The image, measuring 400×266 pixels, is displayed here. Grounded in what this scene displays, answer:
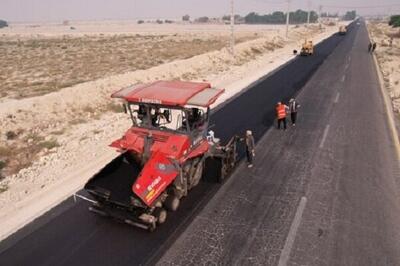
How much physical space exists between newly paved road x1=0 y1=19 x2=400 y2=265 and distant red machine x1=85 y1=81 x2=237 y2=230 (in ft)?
2.11

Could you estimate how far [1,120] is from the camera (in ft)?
56.7

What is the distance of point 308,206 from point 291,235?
1.63 metres

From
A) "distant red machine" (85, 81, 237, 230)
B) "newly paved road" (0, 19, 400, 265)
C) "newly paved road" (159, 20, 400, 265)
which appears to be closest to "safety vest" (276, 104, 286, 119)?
"newly paved road" (159, 20, 400, 265)

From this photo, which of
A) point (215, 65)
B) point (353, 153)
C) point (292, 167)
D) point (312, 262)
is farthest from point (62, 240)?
point (215, 65)

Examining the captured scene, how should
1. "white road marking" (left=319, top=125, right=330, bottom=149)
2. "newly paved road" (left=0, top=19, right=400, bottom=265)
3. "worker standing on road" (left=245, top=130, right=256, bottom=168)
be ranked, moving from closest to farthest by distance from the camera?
"newly paved road" (left=0, top=19, right=400, bottom=265)
"worker standing on road" (left=245, top=130, right=256, bottom=168)
"white road marking" (left=319, top=125, right=330, bottom=149)

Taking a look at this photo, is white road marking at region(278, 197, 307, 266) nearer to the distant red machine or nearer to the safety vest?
the distant red machine

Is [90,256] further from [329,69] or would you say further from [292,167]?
[329,69]

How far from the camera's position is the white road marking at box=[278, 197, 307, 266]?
7807 mm

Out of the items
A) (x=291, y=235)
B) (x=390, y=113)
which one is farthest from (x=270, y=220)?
(x=390, y=113)

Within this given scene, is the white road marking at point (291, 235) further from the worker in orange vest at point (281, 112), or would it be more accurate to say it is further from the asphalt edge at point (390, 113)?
the worker in orange vest at point (281, 112)

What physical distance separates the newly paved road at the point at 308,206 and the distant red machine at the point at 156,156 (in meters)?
1.14

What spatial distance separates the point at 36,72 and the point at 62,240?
3014 centimetres

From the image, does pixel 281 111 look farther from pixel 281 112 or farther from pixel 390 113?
pixel 390 113

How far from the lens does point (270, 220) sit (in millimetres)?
9289
